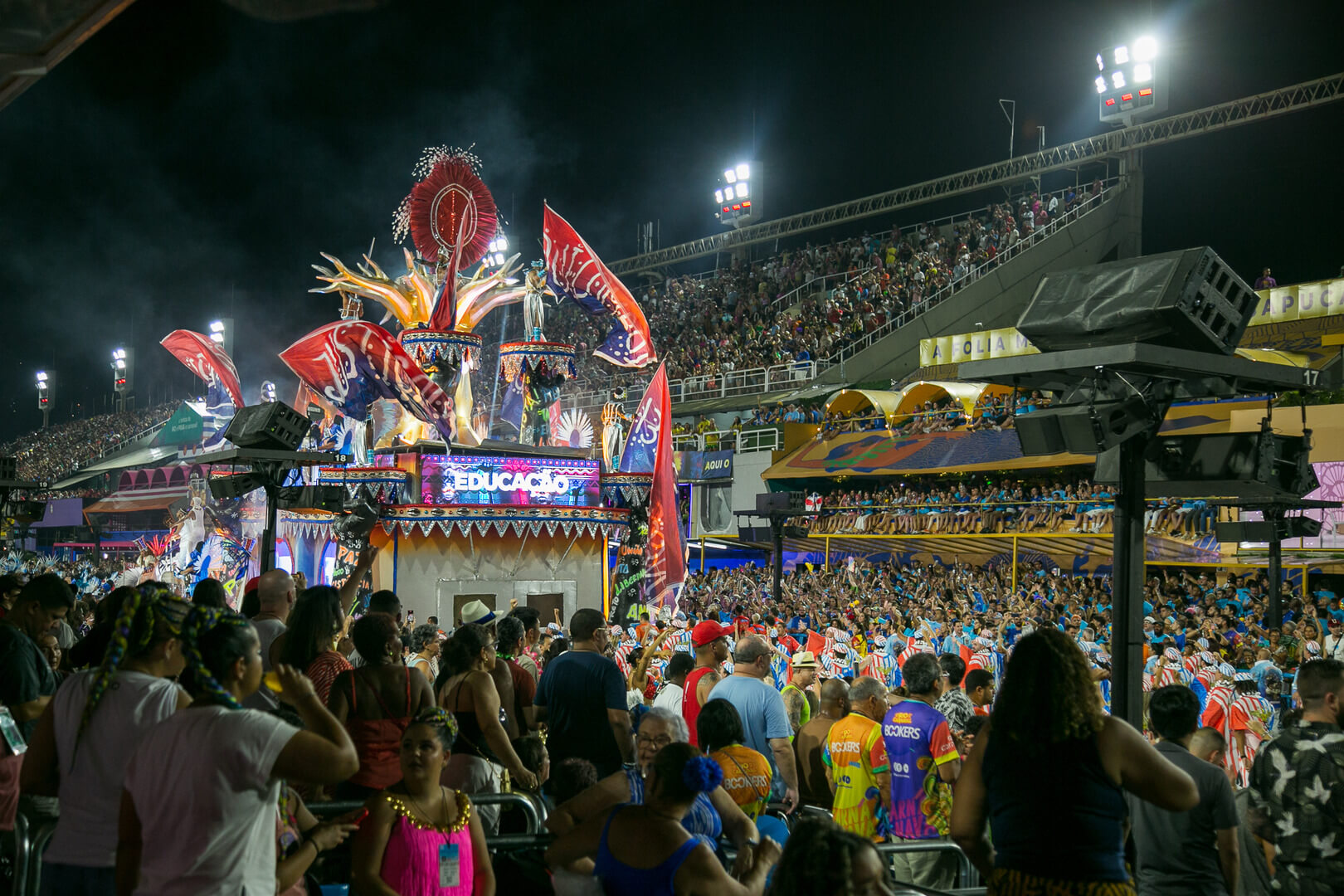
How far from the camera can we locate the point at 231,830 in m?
3.29

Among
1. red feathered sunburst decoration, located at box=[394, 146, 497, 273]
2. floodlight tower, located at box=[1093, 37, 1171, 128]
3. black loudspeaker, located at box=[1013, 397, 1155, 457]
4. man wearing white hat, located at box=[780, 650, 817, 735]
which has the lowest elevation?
man wearing white hat, located at box=[780, 650, 817, 735]

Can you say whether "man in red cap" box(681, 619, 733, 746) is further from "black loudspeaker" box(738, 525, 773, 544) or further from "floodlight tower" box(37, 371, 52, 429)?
"floodlight tower" box(37, 371, 52, 429)

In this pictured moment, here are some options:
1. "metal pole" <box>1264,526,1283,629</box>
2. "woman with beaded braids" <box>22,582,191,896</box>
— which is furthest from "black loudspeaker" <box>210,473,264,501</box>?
"metal pole" <box>1264,526,1283,629</box>

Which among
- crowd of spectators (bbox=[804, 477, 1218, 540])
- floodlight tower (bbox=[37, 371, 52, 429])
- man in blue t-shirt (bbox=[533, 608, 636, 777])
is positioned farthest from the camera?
floodlight tower (bbox=[37, 371, 52, 429])

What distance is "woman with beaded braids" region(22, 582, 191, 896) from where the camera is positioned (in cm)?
377

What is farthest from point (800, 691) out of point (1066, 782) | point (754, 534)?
point (754, 534)

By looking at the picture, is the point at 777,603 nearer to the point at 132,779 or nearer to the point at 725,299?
the point at 132,779

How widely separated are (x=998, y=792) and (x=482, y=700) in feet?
9.46

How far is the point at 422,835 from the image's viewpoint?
4.06 meters

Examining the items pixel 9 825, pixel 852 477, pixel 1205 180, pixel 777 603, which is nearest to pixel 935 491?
pixel 852 477

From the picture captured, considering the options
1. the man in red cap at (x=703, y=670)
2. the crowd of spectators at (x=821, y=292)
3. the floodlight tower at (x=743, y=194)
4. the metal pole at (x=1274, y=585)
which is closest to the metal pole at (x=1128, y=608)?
the man in red cap at (x=703, y=670)

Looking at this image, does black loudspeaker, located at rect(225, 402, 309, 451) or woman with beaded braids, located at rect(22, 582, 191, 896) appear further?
black loudspeaker, located at rect(225, 402, 309, 451)

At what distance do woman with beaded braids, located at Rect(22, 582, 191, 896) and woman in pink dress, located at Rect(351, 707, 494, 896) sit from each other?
77 cm

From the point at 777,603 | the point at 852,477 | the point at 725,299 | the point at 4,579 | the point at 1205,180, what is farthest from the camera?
the point at 725,299
